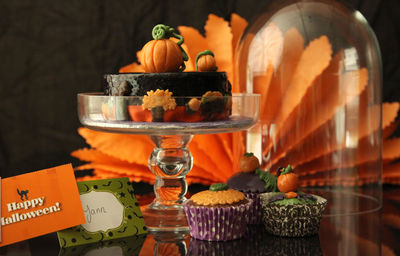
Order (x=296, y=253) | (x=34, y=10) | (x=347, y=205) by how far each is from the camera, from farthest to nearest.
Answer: (x=34, y=10), (x=347, y=205), (x=296, y=253)

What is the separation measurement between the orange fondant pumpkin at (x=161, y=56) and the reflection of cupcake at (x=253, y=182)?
248 mm

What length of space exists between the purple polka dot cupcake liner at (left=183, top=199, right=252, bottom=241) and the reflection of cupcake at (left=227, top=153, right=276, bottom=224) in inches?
3.0

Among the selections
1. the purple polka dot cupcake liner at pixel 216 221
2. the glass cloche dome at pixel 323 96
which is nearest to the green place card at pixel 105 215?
the purple polka dot cupcake liner at pixel 216 221

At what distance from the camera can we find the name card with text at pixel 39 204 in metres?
0.97

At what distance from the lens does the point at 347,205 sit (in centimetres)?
127

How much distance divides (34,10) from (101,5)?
19 centimetres

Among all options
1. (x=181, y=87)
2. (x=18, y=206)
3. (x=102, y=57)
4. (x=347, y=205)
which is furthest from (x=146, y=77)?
(x=102, y=57)

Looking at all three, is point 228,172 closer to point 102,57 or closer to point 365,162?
point 365,162

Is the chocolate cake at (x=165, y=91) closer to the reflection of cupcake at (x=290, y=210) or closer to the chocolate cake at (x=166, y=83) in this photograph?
the chocolate cake at (x=166, y=83)

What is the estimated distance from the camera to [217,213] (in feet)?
3.20

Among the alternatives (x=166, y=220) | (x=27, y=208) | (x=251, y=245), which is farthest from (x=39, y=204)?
(x=251, y=245)

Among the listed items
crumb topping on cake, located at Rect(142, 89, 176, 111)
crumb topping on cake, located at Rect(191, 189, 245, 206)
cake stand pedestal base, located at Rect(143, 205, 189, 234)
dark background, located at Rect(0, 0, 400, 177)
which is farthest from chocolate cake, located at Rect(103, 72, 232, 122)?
dark background, located at Rect(0, 0, 400, 177)

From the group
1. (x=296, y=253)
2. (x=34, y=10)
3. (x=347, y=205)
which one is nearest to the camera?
(x=296, y=253)

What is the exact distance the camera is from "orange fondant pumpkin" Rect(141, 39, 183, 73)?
1.01 meters
